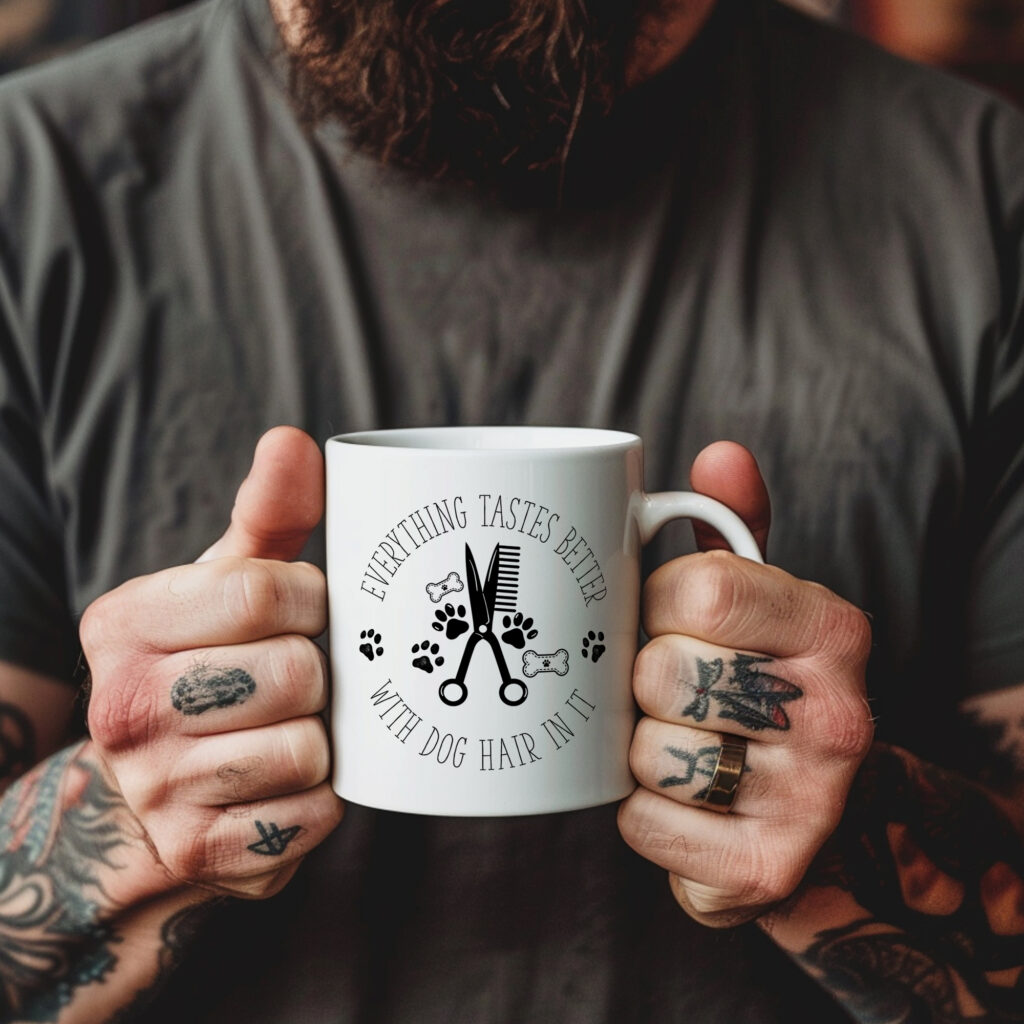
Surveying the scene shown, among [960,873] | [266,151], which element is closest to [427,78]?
[266,151]

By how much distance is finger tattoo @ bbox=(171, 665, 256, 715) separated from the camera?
586 millimetres

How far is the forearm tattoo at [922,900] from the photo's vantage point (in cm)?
76

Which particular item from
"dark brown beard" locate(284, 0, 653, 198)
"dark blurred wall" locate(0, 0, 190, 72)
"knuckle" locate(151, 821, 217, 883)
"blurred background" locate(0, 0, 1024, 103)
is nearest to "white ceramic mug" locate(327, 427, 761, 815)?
"knuckle" locate(151, 821, 217, 883)

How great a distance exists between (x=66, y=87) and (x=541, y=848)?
671 millimetres

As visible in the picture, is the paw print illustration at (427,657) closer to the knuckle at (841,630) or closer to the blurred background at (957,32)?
the knuckle at (841,630)

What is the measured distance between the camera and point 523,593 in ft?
1.67

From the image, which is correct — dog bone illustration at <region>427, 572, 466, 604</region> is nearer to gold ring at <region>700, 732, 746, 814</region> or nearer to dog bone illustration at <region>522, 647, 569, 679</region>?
dog bone illustration at <region>522, 647, 569, 679</region>

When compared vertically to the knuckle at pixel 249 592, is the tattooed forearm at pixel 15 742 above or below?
below

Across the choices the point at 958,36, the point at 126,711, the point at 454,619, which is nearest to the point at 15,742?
the point at 126,711

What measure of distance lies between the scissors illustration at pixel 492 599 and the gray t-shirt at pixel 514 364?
0.33 m

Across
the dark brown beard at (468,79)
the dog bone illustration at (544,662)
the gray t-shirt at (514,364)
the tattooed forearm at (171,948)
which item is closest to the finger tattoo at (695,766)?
the dog bone illustration at (544,662)

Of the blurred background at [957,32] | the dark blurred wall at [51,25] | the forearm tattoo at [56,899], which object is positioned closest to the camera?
the forearm tattoo at [56,899]

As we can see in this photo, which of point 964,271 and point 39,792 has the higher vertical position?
point 964,271

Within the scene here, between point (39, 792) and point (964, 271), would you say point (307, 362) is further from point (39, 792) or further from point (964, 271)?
point (964, 271)
